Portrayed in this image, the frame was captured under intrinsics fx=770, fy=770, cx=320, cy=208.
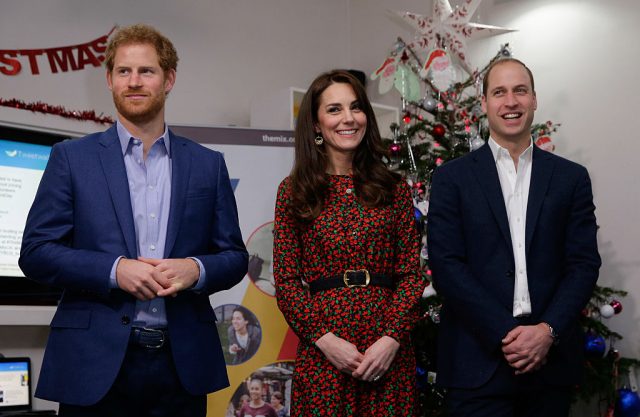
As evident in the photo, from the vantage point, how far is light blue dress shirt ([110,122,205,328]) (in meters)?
1.97

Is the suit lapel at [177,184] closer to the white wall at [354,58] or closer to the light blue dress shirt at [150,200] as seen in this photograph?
the light blue dress shirt at [150,200]

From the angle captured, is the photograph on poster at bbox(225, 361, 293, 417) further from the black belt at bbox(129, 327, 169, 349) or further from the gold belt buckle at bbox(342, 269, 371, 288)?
the black belt at bbox(129, 327, 169, 349)

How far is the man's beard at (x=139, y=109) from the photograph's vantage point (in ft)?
6.77

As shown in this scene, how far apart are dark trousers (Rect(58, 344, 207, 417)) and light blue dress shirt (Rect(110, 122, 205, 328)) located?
0.08 meters

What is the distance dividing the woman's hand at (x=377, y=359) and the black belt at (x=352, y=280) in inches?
7.4

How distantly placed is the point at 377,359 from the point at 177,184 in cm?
79

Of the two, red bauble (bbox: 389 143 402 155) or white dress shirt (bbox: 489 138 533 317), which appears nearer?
white dress shirt (bbox: 489 138 533 317)

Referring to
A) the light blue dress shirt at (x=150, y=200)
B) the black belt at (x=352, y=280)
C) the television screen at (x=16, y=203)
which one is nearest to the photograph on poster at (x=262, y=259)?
the television screen at (x=16, y=203)

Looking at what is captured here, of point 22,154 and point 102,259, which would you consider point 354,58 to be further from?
point 102,259

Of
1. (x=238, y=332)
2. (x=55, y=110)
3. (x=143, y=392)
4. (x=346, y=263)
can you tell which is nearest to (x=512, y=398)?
(x=346, y=263)

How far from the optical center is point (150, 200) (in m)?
2.03

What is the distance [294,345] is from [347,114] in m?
1.50

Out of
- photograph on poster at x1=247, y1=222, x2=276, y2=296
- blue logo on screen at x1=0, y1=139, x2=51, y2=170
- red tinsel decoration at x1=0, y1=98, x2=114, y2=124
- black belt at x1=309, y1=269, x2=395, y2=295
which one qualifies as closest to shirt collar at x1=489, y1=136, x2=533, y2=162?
black belt at x1=309, y1=269, x2=395, y2=295

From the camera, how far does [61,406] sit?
1.92 m
